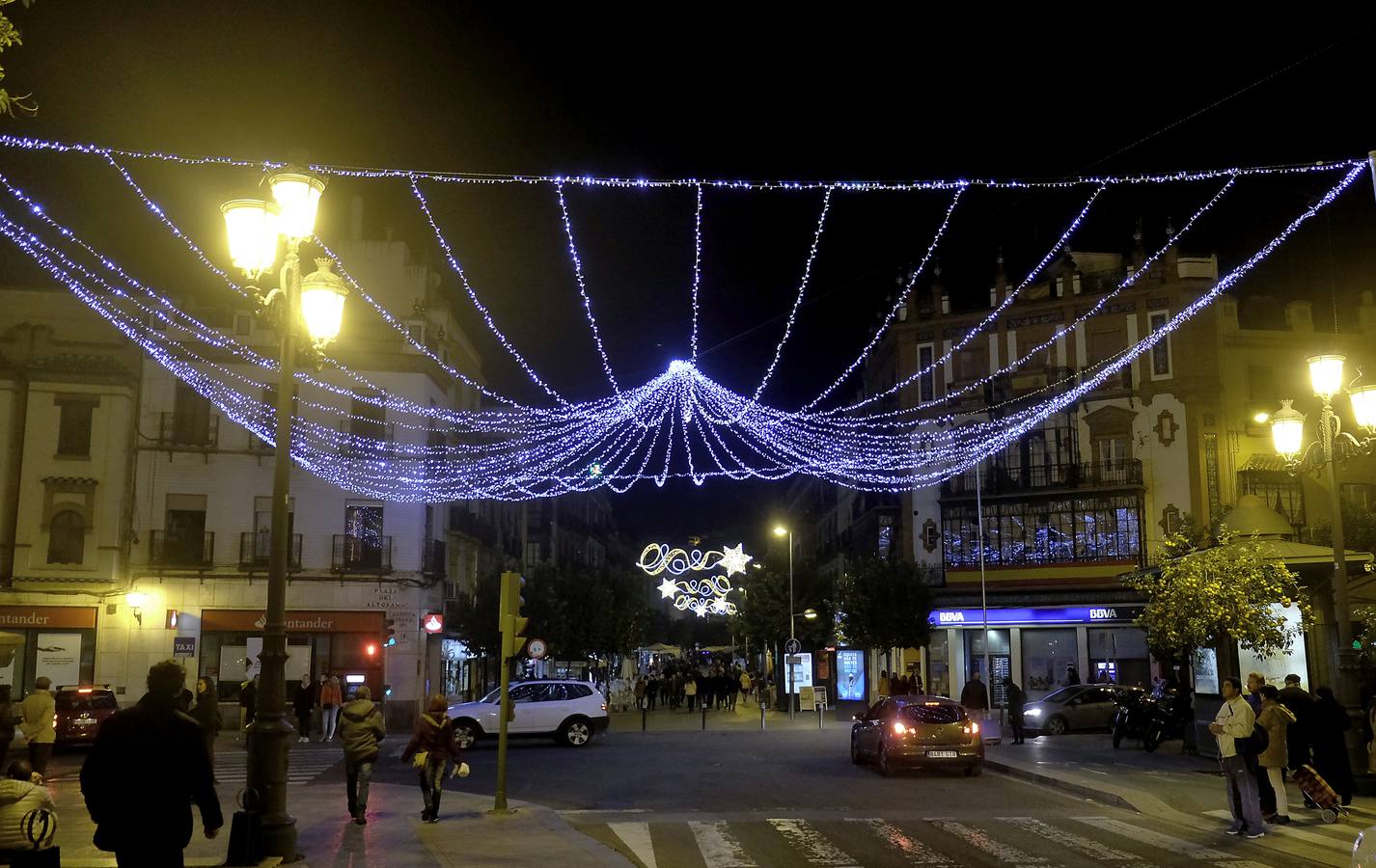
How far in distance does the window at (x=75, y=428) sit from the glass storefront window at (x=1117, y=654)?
109 ft

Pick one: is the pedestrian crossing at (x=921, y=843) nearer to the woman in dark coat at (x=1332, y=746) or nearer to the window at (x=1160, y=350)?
the woman in dark coat at (x=1332, y=746)

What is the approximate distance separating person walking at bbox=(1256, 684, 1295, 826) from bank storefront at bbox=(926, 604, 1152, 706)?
28.8 metres

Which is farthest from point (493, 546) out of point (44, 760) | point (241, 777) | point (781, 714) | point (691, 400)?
point (44, 760)

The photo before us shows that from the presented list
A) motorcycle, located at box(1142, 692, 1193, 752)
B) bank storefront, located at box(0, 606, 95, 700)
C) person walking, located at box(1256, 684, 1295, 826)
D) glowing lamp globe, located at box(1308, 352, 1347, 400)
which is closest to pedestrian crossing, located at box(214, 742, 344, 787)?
bank storefront, located at box(0, 606, 95, 700)

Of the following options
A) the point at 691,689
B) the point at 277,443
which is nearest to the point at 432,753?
the point at 277,443

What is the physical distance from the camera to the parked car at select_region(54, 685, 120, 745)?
2409 cm

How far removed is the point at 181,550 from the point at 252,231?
27793mm

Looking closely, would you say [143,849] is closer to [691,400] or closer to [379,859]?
[379,859]

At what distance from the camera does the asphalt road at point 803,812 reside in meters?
11.3

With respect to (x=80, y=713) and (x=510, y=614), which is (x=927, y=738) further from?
(x=80, y=713)

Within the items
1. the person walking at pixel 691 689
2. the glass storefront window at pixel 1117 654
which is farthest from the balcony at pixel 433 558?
the glass storefront window at pixel 1117 654

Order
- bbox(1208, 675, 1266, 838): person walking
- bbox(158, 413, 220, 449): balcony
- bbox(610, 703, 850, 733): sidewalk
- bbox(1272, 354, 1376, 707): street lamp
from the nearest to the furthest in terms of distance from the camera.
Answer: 1. bbox(1208, 675, 1266, 838): person walking
2. bbox(1272, 354, 1376, 707): street lamp
3. bbox(610, 703, 850, 733): sidewalk
4. bbox(158, 413, 220, 449): balcony

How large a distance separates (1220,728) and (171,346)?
3188 centimetres

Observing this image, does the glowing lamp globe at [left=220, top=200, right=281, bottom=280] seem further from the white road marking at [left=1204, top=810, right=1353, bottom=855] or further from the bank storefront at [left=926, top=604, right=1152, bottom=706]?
the bank storefront at [left=926, top=604, right=1152, bottom=706]
